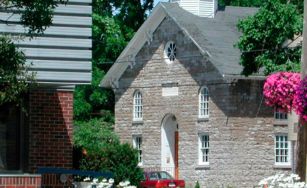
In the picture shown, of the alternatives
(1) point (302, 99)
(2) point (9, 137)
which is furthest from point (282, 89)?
(2) point (9, 137)

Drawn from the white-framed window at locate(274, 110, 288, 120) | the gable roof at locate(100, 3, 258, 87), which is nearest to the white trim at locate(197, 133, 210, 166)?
the white-framed window at locate(274, 110, 288, 120)

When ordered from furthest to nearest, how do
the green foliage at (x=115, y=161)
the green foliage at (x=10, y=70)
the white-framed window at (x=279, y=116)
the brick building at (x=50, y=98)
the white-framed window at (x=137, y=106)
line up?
the white-framed window at (x=137, y=106) < the white-framed window at (x=279, y=116) < the green foliage at (x=115, y=161) < the brick building at (x=50, y=98) < the green foliage at (x=10, y=70)

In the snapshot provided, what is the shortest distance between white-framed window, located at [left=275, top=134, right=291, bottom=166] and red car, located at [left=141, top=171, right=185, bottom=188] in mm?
5737

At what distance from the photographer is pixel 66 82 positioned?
Result: 2205cm

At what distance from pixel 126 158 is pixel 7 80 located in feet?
42.8

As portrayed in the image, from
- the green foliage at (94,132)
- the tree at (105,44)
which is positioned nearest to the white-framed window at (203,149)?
the green foliage at (94,132)

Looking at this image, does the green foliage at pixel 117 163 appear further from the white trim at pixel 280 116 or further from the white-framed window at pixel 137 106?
the white-framed window at pixel 137 106

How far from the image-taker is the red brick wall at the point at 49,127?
22.5 metres

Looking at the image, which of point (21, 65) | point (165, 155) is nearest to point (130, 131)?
point (165, 155)

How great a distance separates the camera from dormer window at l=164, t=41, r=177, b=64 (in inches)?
2029

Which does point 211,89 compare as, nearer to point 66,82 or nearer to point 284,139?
point 284,139

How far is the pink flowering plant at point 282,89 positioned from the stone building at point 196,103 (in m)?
28.8

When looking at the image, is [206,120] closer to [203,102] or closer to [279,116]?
[203,102]

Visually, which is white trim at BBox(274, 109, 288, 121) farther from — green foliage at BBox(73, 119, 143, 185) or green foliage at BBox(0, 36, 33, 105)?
green foliage at BBox(0, 36, 33, 105)
